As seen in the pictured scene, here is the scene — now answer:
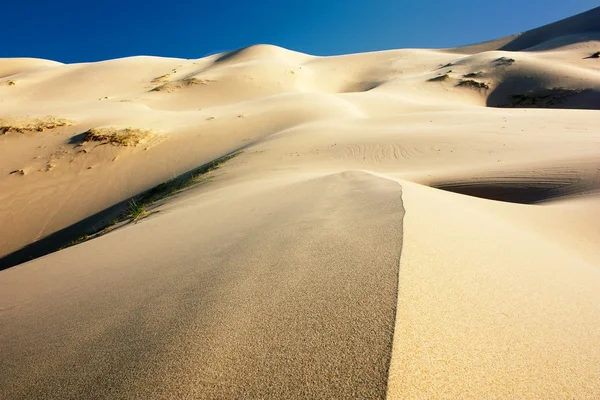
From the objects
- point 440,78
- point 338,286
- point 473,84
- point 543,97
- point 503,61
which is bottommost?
point 338,286

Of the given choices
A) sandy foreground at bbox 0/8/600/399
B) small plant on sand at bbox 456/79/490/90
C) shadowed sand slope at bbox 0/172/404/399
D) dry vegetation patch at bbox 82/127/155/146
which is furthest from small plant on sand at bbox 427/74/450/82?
shadowed sand slope at bbox 0/172/404/399

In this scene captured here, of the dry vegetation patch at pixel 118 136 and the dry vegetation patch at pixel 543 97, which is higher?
the dry vegetation patch at pixel 118 136

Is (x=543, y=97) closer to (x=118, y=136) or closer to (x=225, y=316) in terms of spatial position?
(x=118, y=136)

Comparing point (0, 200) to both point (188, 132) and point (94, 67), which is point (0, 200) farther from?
point (94, 67)

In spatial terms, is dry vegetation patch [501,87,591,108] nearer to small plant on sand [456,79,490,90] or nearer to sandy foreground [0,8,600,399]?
small plant on sand [456,79,490,90]

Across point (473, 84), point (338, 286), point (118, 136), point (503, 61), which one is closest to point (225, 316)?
point (338, 286)

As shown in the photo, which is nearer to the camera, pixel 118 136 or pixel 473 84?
pixel 118 136

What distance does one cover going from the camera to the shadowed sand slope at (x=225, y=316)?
1000 millimetres

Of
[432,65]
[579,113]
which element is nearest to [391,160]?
[579,113]

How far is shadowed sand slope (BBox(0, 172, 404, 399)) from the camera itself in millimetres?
1000

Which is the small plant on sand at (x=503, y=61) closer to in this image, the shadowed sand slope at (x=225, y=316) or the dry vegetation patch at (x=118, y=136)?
the dry vegetation patch at (x=118, y=136)

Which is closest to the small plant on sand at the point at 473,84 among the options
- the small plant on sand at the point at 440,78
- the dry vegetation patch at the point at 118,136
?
the small plant on sand at the point at 440,78

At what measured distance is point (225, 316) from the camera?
4.47ft

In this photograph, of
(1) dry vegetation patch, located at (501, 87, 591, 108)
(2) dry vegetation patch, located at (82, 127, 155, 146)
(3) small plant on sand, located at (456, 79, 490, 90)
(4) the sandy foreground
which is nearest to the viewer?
(4) the sandy foreground
